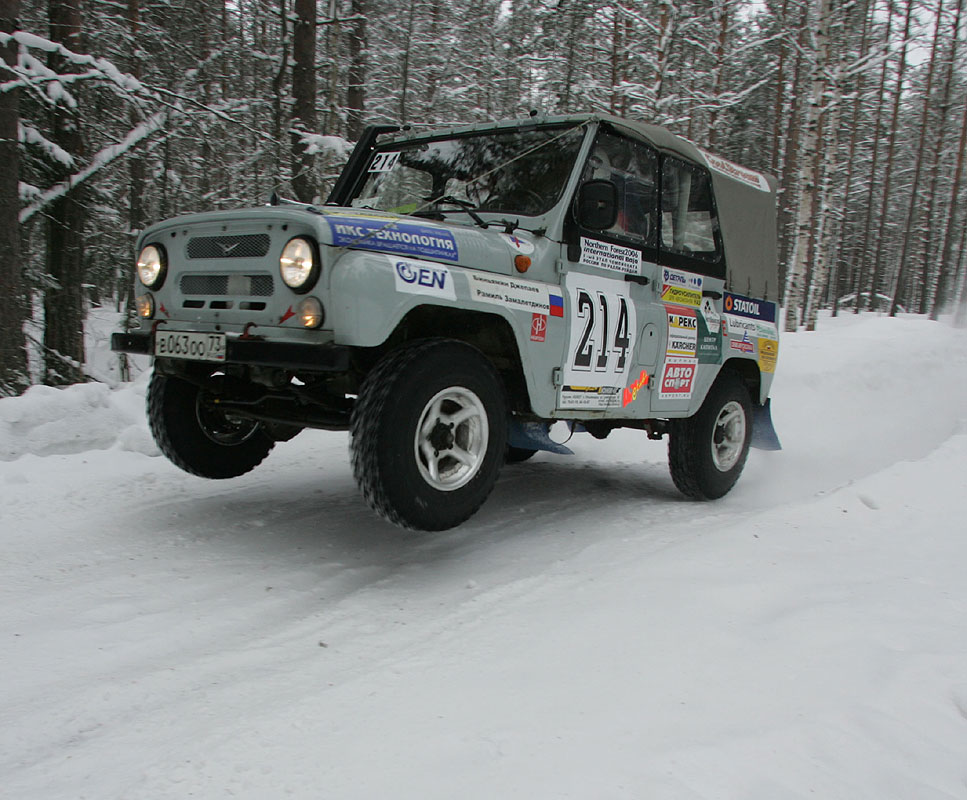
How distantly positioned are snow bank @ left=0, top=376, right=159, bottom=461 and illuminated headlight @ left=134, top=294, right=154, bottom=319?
193cm

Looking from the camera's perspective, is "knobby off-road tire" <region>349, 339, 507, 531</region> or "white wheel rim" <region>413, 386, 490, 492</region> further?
"white wheel rim" <region>413, 386, 490, 492</region>

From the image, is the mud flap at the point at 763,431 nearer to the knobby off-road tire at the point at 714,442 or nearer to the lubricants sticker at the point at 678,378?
the knobby off-road tire at the point at 714,442

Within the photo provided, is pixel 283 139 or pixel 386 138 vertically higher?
pixel 283 139

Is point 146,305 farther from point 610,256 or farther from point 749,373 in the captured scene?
point 749,373

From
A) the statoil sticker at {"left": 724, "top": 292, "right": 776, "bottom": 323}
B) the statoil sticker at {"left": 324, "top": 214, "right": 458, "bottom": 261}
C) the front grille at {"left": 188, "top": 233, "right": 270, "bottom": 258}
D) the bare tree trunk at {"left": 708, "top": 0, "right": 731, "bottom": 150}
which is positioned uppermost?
the bare tree trunk at {"left": 708, "top": 0, "right": 731, "bottom": 150}

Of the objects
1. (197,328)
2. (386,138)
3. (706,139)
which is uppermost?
(706,139)

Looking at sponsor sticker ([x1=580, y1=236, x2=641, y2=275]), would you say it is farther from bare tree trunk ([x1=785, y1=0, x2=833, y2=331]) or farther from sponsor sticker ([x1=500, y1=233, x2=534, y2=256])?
bare tree trunk ([x1=785, y1=0, x2=833, y2=331])

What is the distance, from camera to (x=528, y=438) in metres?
4.13

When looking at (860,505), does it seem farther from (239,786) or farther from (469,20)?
(469,20)

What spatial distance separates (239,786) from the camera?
1.82m

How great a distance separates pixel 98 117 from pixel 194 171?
20.9ft

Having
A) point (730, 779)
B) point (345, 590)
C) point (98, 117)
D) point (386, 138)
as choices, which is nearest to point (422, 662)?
point (345, 590)

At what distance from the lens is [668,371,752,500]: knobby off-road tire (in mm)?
5293

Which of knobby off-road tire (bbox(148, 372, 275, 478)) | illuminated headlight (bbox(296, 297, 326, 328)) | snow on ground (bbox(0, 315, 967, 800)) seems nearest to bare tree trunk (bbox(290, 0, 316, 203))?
snow on ground (bbox(0, 315, 967, 800))
